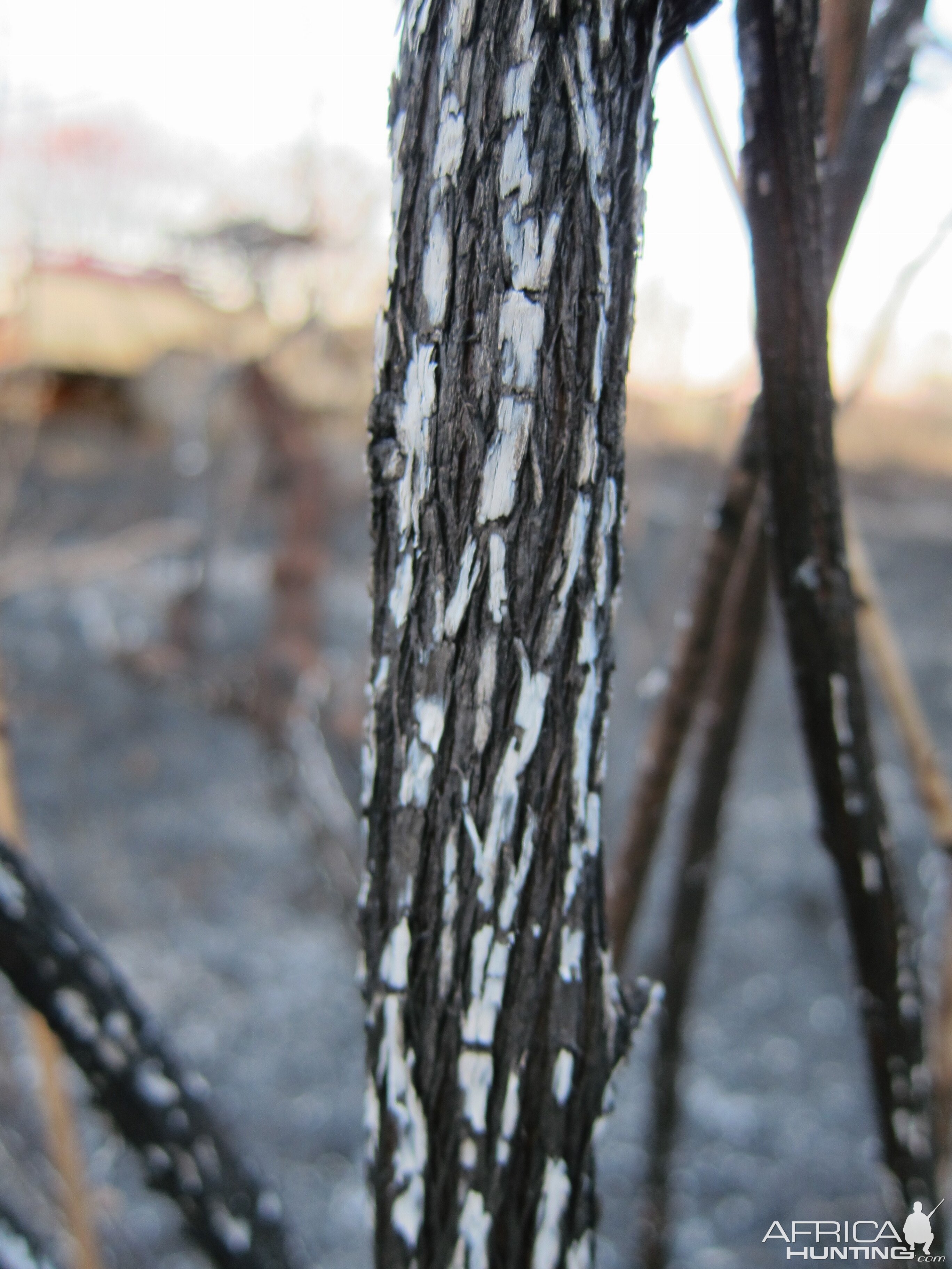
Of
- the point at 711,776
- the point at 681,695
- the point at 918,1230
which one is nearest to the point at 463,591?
the point at 681,695

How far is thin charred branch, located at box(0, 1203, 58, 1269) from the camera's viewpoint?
1.78 ft

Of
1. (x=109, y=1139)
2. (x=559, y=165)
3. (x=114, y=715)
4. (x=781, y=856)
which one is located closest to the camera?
(x=559, y=165)

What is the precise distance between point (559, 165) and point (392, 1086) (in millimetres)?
531

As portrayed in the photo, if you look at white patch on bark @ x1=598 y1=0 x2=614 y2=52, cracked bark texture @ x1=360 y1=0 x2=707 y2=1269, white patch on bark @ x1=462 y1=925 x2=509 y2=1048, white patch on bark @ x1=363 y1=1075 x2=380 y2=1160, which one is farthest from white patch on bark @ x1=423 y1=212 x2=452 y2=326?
white patch on bark @ x1=363 y1=1075 x2=380 y2=1160

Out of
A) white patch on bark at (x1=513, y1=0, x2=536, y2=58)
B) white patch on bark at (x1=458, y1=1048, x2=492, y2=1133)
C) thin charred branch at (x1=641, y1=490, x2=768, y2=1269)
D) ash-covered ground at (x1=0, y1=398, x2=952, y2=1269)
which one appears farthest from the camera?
ash-covered ground at (x1=0, y1=398, x2=952, y2=1269)

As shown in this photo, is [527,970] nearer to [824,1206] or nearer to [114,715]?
[824,1206]

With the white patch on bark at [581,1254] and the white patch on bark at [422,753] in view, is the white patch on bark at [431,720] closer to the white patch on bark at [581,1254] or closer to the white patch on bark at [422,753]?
the white patch on bark at [422,753]

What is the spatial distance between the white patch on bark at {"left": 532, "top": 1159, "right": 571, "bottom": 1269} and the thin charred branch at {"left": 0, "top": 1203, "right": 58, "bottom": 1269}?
314 mm

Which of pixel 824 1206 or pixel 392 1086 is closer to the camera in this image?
pixel 392 1086

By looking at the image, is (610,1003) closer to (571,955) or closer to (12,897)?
(571,955)

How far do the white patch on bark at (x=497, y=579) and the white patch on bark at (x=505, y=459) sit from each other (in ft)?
0.04

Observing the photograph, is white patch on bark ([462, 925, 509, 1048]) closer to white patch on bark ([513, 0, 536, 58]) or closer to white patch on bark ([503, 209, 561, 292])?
white patch on bark ([503, 209, 561, 292])

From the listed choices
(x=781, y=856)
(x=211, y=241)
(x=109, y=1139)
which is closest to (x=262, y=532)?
(x=211, y=241)

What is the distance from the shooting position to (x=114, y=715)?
507 centimetres
